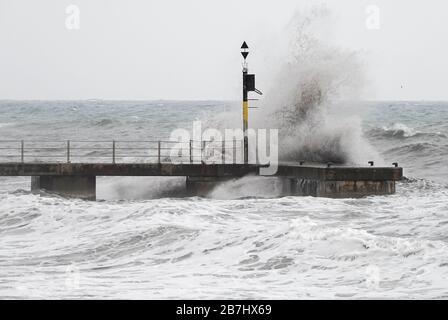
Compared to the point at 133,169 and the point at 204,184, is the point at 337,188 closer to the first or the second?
the point at 204,184

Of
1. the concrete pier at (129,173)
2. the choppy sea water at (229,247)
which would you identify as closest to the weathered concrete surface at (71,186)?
the concrete pier at (129,173)

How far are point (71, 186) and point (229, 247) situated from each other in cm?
763

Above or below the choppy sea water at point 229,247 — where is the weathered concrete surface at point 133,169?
above

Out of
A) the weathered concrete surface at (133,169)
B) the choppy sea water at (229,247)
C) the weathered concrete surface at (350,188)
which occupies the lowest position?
the choppy sea water at (229,247)

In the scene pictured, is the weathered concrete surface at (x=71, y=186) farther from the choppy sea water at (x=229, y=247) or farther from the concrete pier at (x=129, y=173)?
the choppy sea water at (x=229, y=247)

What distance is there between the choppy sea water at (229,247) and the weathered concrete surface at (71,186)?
730 mm

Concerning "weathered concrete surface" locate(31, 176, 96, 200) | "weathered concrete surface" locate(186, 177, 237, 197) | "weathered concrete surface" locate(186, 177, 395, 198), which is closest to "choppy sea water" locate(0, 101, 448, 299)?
"weathered concrete surface" locate(186, 177, 237, 197)

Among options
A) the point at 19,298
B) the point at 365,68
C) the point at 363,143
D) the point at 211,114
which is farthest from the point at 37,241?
the point at 211,114

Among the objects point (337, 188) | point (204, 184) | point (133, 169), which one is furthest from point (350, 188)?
point (133, 169)

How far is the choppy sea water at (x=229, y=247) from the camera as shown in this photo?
10023 millimetres

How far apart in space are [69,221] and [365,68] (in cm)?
1102

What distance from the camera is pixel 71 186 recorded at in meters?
19.2

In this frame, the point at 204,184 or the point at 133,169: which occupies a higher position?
the point at 133,169

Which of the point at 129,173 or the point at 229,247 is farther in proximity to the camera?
the point at 129,173
